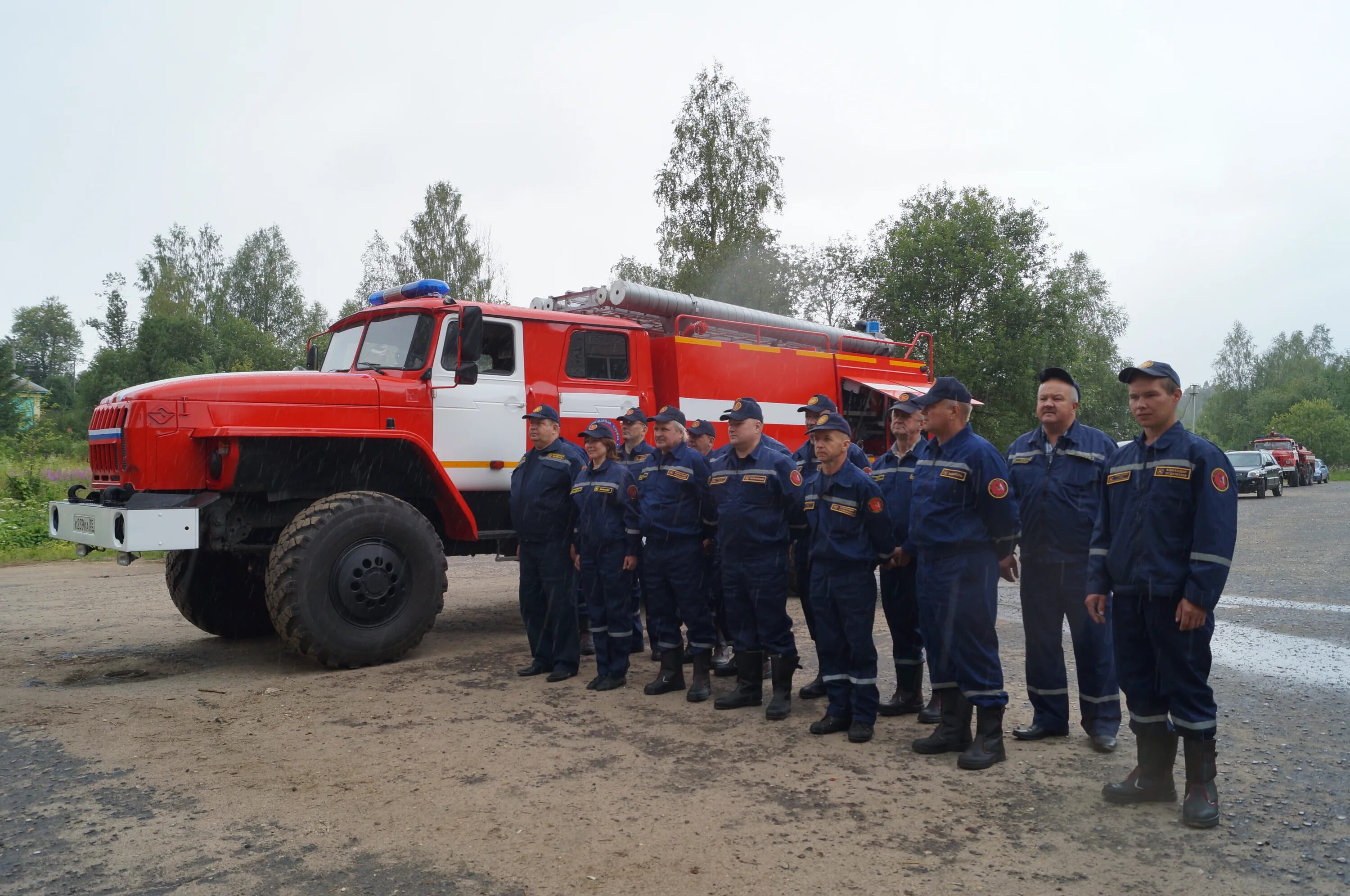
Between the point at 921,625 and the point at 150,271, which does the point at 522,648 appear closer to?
the point at 921,625

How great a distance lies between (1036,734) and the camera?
473 centimetres

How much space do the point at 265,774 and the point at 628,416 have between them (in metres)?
3.67

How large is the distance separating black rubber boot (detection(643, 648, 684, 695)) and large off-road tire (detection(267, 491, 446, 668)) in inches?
69.6

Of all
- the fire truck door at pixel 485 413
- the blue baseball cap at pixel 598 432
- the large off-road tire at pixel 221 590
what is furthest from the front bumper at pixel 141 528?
the blue baseball cap at pixel 598 432

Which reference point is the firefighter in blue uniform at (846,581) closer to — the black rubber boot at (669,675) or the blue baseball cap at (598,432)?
the black rubber boot at (669,675)

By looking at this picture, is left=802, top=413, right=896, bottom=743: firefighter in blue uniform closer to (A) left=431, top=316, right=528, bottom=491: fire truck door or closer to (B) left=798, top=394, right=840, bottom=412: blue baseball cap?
(B) left=798, top=394, right=840, bottom=412: blue baseball cap

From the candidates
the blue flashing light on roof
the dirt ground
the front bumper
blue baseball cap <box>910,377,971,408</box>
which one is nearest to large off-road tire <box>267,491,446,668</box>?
the dirt ground

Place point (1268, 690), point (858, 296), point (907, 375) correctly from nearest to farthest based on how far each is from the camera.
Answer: point (1268, 690), point (907, 375), point (858, 296)

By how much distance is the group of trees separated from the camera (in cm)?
5809

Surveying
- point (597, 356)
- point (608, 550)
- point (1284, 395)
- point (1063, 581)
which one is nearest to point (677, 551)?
point (608, 550)

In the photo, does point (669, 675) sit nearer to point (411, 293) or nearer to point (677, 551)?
point (677, 551)

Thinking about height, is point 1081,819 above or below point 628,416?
below

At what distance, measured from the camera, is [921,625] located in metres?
4.90

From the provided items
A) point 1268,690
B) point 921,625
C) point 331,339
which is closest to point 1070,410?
point 921,625
